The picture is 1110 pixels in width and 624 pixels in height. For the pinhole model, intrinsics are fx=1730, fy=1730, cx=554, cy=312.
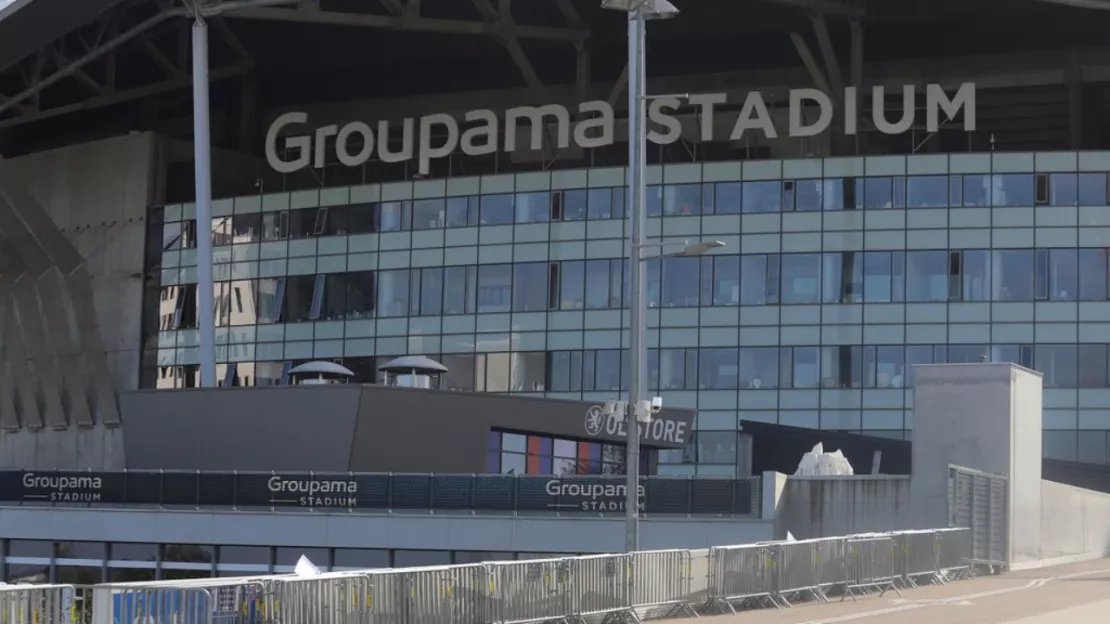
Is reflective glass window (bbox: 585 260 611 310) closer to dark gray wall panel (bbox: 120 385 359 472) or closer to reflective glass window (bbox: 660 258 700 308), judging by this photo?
reflective glass window (bbox: 660 258 700 308)

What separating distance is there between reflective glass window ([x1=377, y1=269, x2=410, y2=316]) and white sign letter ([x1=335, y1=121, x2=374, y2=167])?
5425 mm

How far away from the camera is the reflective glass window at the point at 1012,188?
229 feet

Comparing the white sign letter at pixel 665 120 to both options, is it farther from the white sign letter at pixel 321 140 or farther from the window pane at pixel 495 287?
Result: the white sign letter at pixel 321 140

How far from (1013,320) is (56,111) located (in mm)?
45071

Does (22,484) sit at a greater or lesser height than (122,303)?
lesser

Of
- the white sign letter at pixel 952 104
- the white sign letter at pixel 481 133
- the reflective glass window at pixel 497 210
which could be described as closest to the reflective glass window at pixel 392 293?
the reflective glass window at pixel 497 210

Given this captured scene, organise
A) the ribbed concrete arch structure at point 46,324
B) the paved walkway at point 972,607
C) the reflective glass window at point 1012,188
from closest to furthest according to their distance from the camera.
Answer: the paved walkway at point 972,607, the reflective glass window at point 1012,188, the ribbed concrete arch structure at point 46,324

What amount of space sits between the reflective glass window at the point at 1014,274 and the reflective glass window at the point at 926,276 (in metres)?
2.11

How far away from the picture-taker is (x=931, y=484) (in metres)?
39.9

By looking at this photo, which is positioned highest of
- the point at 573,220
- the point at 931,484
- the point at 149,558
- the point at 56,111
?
the point at 56,111

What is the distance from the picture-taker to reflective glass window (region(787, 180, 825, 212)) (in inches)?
2827

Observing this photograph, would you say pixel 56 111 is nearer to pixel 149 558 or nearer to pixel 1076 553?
pixel 149 558

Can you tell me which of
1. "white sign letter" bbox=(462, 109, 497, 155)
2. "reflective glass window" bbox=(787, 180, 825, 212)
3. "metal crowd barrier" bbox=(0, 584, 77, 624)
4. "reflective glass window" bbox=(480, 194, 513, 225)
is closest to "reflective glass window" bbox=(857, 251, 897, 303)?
"reflective glass window" bbox=(787, 180, 825, 212)

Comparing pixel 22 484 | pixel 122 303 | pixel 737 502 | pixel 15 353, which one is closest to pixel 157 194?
pixel 122 303
